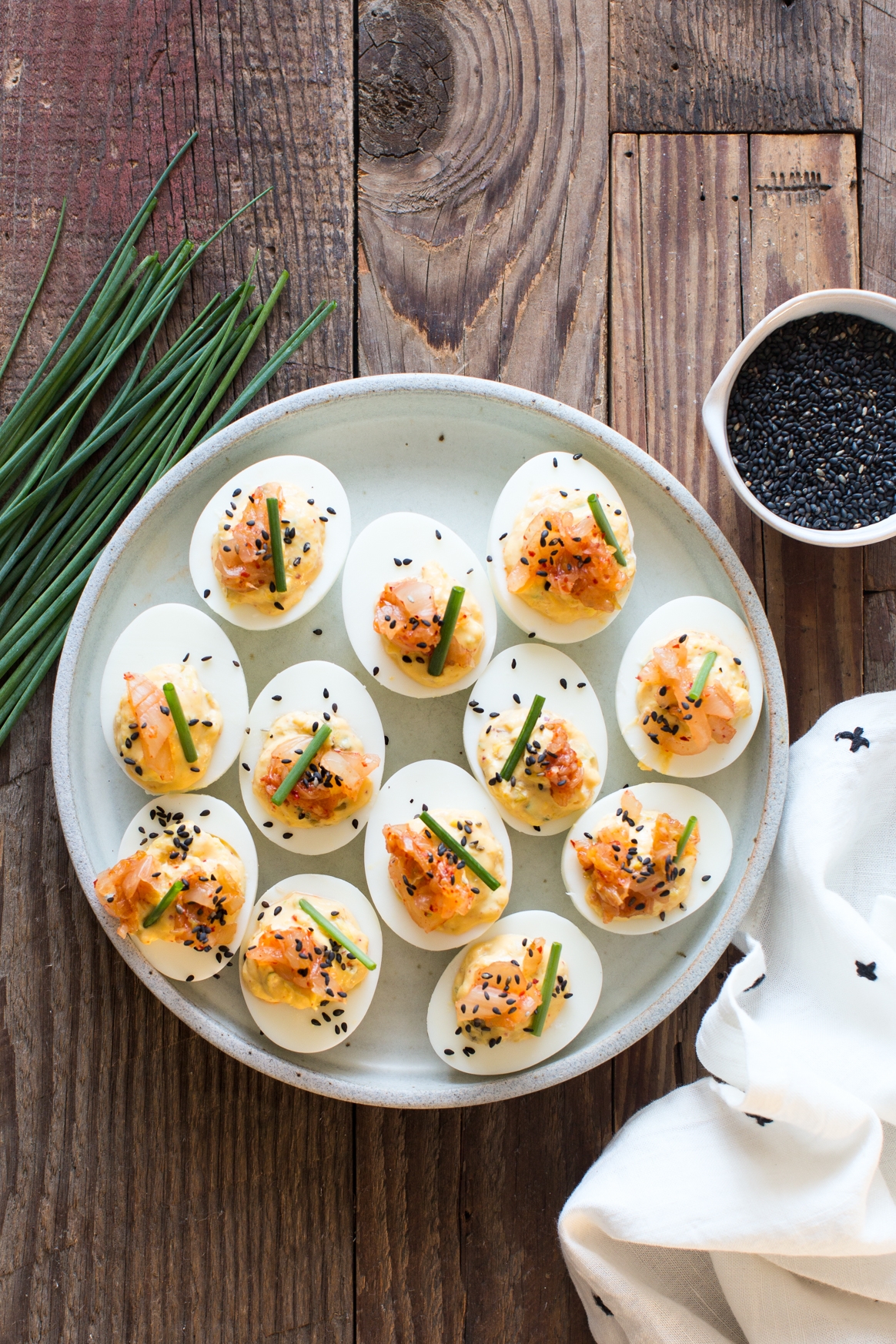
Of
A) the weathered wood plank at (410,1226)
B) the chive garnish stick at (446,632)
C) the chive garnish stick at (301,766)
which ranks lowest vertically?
the weathered wood plank at (410,1226)

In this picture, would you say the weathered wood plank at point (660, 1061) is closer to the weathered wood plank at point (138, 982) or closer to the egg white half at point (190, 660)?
the weathered wood plank at point (138, 982)

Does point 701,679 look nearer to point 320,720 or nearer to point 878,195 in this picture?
point 320,720

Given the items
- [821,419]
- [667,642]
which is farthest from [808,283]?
[667,642]

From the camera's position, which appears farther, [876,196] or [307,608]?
[876,196]

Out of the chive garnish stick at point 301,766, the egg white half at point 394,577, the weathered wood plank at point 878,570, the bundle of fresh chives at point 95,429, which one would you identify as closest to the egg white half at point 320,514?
the egg white half at point 394,577

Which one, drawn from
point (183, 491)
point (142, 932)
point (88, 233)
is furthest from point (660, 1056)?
point (88, 233)

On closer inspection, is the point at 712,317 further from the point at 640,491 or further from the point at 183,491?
the point at 183,491
